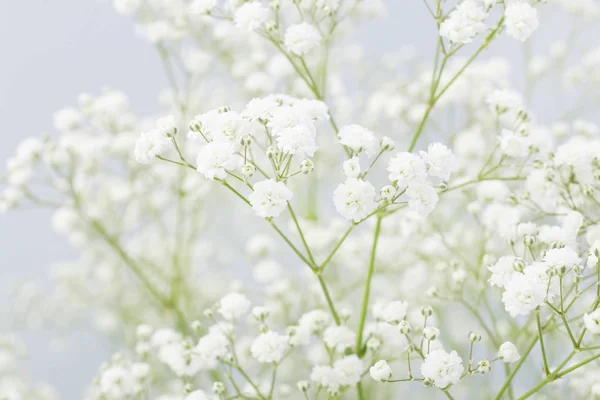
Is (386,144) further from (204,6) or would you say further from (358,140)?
(204,6)

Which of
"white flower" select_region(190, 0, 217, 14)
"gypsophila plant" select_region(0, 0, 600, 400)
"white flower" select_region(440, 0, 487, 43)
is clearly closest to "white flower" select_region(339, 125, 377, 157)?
"gypsophila plant" select_region(0, 0, 600, 400)

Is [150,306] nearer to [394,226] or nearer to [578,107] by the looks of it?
[394,226]

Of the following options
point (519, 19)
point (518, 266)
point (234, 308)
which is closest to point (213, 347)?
point (234, 308)

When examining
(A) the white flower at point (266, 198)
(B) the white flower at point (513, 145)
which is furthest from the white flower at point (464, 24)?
(A) the white flower at point (266, 198)

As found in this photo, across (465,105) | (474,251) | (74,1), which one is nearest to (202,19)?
(465,105)

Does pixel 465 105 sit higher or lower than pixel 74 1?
lower

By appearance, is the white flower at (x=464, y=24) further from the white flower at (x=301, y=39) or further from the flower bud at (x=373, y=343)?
the flower bud at (x=373, y=343)

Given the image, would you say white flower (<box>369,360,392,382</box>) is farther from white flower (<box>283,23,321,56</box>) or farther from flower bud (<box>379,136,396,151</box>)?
white flower (<box>283,23,321,56</box>)
